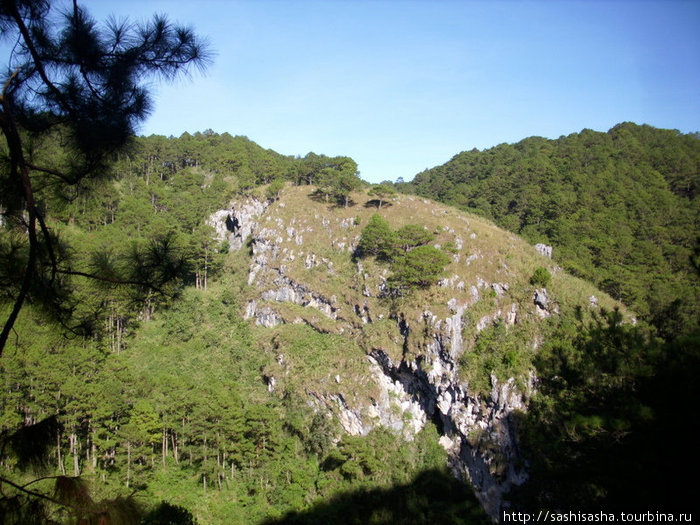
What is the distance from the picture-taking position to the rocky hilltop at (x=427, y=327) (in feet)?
64.5

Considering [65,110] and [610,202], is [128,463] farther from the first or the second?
[610,202]

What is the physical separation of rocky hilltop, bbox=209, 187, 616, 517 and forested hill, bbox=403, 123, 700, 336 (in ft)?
19.8

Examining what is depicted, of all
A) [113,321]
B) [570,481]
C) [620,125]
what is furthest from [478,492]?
[620,125]

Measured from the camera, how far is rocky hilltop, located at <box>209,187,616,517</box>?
19672 mm

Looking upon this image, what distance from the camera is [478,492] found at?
62.4 ft

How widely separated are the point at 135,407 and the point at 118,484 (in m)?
3.38

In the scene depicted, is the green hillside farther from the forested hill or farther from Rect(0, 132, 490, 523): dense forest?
the forested hill

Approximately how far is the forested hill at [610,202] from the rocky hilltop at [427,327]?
19.8 ft

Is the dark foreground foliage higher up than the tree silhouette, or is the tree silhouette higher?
the tree silhouette

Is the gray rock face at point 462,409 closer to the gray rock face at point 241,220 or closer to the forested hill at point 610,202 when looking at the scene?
the forested hill at point 610,202

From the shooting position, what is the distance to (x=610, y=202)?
41.6 meters

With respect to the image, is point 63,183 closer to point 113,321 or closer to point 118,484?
point 118,484

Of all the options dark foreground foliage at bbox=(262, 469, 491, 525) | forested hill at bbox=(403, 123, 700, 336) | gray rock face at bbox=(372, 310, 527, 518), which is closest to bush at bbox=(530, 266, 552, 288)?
gray rock face at bbox=(372, 310, 527, 518)

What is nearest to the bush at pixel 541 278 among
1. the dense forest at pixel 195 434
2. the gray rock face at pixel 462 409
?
the gray rock face at pixel 462 409
